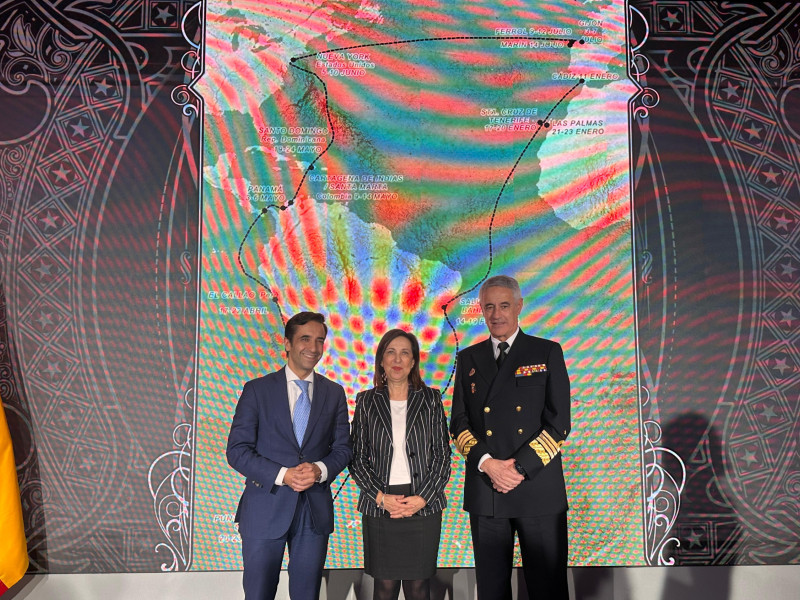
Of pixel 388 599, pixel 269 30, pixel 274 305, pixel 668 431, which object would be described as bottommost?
pixel 388 599

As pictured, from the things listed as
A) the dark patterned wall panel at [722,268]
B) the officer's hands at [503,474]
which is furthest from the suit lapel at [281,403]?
the dark patterned wall panel at [722,268]

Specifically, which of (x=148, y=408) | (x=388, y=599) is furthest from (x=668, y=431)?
(x=148, y=408)

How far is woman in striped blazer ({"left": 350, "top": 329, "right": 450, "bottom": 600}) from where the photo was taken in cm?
294

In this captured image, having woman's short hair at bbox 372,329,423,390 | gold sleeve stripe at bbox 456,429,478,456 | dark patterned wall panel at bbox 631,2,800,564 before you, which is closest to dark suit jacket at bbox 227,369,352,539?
woman's short hair at bbox 372,329,423,390

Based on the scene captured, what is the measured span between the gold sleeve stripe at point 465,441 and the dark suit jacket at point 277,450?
0.48 metres

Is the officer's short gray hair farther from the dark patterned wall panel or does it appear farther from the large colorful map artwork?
the dark patterned wall panel

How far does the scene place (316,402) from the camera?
3.09 metres

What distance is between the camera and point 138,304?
3.72 metres

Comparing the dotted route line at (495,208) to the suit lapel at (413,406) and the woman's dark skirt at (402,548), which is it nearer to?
the suit lapel at (413,406)

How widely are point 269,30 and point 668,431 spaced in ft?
9.86

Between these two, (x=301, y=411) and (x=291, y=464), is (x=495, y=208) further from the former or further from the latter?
(x=291, y=464)

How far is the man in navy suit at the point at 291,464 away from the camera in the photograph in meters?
2.95

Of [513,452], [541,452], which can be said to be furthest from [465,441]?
[541,452]

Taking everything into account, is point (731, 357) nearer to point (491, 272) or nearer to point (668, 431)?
point (668, 431)
